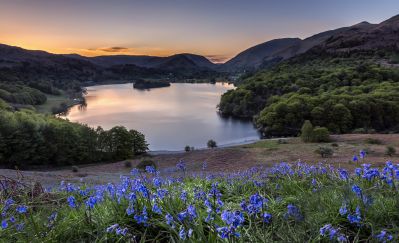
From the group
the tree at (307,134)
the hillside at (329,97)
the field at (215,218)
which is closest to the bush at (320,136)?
the tree at (307,134)

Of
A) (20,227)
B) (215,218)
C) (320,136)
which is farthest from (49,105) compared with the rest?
(215,218)

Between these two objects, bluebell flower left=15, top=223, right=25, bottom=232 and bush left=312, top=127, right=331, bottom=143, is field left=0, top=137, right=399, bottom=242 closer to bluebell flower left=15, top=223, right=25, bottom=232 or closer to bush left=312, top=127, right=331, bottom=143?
bluebell flower left=15, top=223, right=25, bottom=232

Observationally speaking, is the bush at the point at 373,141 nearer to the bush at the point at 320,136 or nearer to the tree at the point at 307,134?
the bush at the point at 320,136

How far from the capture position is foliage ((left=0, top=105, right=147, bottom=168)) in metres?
42.5

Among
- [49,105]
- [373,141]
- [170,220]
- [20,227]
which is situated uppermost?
[170,220]

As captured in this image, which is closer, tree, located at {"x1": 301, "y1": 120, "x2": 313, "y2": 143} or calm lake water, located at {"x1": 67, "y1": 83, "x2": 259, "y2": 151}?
tree, located at {"x1": 301, "y1": 120, "x2": 313, "y2": 143}

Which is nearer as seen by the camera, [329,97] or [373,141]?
[373,141]

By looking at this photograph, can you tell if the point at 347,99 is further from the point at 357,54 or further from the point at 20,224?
the point at 357,54

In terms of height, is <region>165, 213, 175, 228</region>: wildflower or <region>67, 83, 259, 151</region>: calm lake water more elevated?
<region>165, 213, 175, 228</region>: wildflower

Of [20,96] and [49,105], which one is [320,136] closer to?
[20,96]

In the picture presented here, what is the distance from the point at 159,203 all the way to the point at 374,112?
70711 millimetres

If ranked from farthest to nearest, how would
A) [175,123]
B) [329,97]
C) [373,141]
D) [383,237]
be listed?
[175,123]
[329,97]
[373,141]
[383,237]

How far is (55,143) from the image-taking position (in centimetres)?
4491

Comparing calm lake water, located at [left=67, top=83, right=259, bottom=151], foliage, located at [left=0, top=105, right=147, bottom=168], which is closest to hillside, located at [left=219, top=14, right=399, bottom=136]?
calm lake water, located at [left=67, top=83, right=259, bottom=151]
